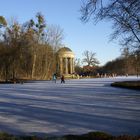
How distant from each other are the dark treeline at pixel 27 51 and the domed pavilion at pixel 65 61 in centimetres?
282

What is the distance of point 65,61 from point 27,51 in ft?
65.9

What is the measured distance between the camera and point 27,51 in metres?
75.1

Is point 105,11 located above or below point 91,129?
above

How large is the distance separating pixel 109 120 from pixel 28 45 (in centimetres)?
6144

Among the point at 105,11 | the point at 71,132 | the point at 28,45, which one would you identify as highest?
the point at 28,45

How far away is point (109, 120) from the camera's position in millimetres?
13734

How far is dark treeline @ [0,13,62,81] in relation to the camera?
72062 millimetres

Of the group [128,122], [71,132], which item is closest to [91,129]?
[71,132]

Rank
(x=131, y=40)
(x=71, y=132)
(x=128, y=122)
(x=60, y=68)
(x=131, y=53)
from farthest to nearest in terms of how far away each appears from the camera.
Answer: (x=60, y=68), (x=131, y=53), (x=131, y=40), (x=128, y=122), (x=71, y=132)

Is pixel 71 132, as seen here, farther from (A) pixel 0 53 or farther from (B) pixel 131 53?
(A) pixel 0 53

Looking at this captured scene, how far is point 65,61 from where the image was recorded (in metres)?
93.8

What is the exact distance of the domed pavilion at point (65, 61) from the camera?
8534 centimetres

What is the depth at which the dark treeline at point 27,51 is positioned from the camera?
72062 mm

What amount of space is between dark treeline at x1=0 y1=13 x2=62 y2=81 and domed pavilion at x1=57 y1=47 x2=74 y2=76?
2818mm
